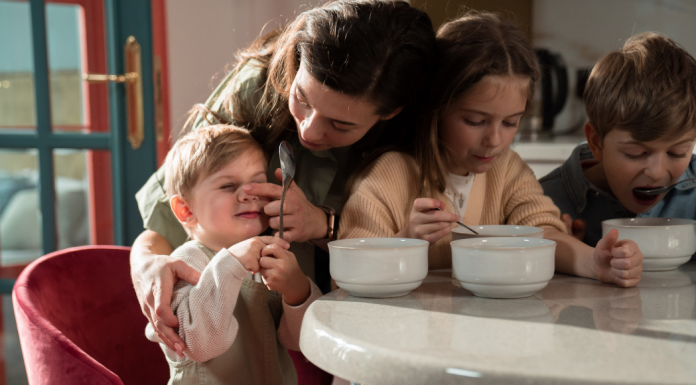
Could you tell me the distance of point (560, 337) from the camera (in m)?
0.54

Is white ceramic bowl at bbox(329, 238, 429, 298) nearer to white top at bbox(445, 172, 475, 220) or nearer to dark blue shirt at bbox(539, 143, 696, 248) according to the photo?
white top at bbox(445, 172, 475, 220)

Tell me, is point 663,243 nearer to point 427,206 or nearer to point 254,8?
point 427,206

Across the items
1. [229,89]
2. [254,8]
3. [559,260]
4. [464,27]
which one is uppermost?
[254,8]

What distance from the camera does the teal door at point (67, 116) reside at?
1.91m

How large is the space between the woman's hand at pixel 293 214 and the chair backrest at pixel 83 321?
0.31 m

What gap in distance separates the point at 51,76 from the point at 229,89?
109 centimetres

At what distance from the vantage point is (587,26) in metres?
2.63

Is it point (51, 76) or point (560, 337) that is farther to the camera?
point (51, 76)

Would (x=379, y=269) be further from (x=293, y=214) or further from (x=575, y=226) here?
(x=575, y=226)

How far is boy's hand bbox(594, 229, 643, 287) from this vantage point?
733mm

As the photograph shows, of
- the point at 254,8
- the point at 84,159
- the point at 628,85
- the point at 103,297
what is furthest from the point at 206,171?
the point at 254,8

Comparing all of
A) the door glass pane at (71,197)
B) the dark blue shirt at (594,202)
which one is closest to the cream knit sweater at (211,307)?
the dark blue shirt at (594,202)

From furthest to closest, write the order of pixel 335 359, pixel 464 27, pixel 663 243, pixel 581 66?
pixel 581 66 → pixel 464 27 → pixel 663 243 → pixel 335 359

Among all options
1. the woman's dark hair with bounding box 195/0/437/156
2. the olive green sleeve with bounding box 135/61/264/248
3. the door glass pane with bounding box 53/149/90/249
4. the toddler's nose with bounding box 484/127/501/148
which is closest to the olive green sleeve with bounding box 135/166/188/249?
the olive green sleeve with bounding box 135/61/264/248
